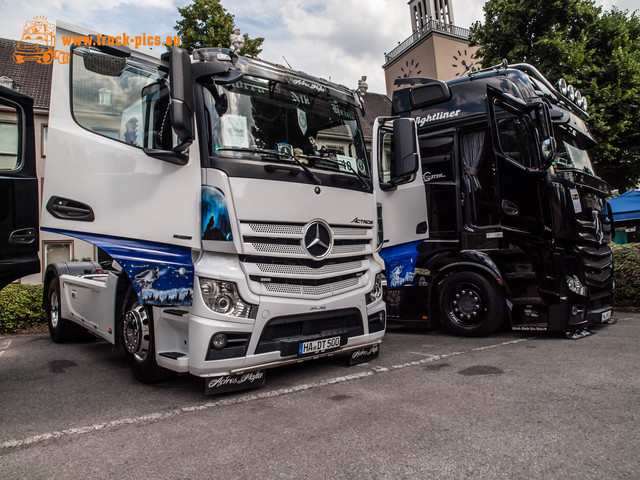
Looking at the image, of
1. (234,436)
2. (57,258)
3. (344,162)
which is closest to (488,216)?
(344,162)

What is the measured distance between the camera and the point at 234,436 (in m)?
3.11

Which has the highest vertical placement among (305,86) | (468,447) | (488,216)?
(305,86)

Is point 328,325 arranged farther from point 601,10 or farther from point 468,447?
point 601,10

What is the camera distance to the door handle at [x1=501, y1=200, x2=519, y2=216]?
608 centimetres

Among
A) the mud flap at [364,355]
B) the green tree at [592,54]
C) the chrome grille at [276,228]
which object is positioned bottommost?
the mud flap at [364,355]

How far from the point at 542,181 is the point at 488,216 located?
2.58ft

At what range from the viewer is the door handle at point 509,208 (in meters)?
6.08

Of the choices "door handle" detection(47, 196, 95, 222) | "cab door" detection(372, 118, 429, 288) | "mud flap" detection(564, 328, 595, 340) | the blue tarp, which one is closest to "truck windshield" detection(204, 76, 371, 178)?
"cab door" detection(372, 118, 429, 288)

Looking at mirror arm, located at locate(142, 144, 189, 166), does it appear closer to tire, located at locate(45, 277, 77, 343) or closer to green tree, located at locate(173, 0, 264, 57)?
tire, located at locate(45, 277, 77, 343)

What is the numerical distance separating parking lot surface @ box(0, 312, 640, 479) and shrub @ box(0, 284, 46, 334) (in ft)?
12.6

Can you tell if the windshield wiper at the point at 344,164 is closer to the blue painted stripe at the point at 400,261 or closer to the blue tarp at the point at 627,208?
the blue painted stripe at the point at 400,261

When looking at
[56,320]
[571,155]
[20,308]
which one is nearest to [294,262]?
[571,155]

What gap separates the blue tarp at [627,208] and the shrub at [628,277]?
228 centimetres

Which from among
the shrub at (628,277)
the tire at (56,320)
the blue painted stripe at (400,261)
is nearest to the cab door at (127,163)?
the blue painted stripe at (400,261)
